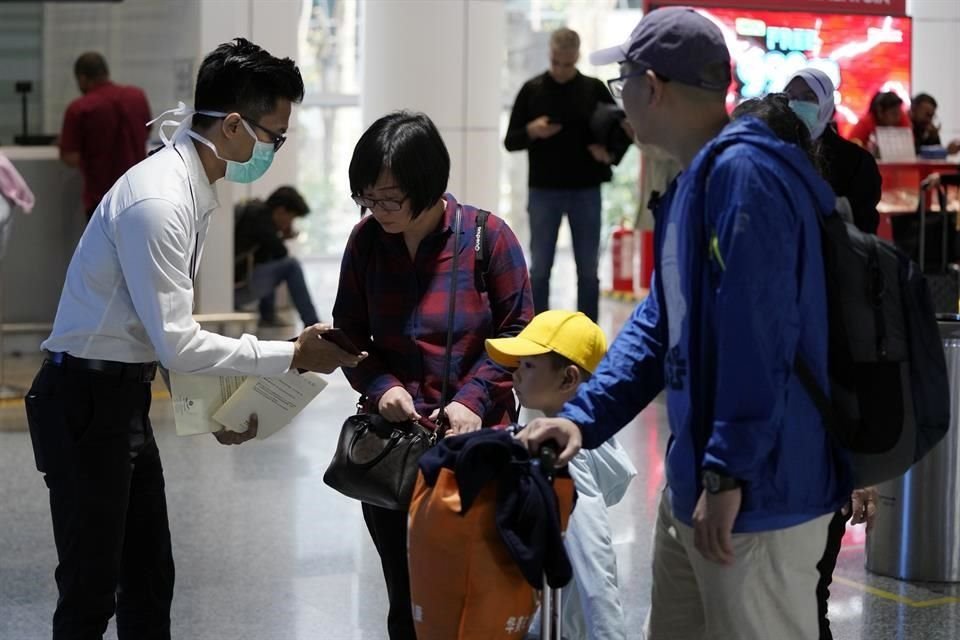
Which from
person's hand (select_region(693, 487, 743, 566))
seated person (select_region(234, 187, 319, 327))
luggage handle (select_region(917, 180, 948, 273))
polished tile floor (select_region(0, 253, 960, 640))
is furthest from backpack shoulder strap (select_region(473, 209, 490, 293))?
luggage handle (select_region(917, 180, 948, 273))

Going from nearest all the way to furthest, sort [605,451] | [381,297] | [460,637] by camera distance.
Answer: [460,637] → [381,297] → [605,451]

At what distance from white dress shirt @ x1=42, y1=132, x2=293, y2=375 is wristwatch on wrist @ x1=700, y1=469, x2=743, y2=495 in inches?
52.7

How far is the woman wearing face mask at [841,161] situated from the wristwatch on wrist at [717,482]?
211 cm

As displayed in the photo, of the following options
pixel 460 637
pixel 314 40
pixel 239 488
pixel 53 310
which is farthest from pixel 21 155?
pixel 460 637

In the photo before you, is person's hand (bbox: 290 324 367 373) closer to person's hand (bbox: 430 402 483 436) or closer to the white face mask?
person's hand (bbox: 430 402 483 436)

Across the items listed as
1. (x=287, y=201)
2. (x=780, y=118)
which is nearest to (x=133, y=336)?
(x=780, y=118)

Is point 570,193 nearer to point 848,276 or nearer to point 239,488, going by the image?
point 239,488

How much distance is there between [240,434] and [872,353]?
1.76 m

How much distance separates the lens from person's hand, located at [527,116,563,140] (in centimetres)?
955

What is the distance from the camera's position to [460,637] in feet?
9.11

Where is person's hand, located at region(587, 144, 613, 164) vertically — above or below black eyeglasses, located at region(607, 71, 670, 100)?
above

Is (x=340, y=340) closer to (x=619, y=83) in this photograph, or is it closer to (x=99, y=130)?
(x=619, y=83)

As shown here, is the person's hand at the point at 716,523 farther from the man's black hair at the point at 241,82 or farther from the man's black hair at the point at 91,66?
the man's black hair at the point at 91,66

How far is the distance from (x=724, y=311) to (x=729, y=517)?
34 centimetres
